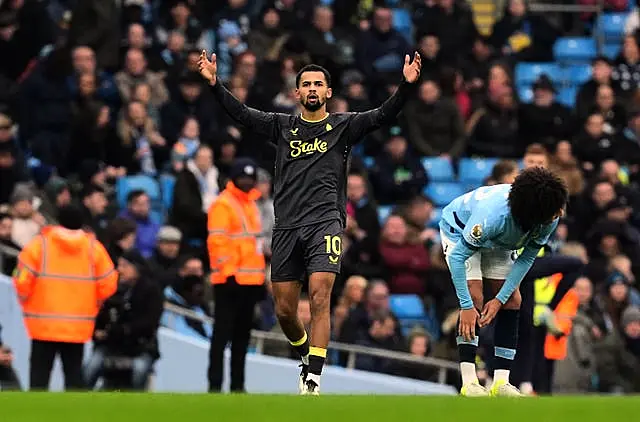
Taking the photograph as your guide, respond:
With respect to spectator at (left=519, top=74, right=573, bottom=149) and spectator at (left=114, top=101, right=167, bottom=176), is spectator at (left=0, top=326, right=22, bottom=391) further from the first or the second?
spectator at (left=519, top=74, right=573, bottom=149)

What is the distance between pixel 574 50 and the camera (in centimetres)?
2669

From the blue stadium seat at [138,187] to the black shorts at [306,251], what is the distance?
714 centimetres

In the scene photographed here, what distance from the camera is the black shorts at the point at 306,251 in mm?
13016

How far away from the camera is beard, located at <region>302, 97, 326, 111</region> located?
13297mm

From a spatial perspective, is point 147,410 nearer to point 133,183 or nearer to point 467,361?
point 467,361

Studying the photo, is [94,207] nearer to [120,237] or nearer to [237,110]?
[120,237]

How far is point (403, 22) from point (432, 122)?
3253 millimetres

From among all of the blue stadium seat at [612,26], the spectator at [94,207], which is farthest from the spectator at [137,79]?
the blue stadium seat at [612,26]

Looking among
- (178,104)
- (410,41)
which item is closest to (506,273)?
(178,104)

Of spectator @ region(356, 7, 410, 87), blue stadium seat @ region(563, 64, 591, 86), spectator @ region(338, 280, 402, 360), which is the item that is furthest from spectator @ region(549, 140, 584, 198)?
blue stadium seat @ region(563, 64, 591, 86)

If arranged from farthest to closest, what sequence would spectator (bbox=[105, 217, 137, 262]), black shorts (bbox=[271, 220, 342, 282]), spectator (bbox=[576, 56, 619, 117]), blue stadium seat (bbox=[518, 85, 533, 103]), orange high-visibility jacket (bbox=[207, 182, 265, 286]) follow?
blue stadium seat (bbox=[518, 85, 533, 103]), spectator (bbox=[576, 56, 619, 117]), spectator (bbox=[105, 217, 137, 262]), orange high-visibility jacket (bbox=[207, 182, 265, 286]), black shorts (bbox=[271, 220, 342, 282])

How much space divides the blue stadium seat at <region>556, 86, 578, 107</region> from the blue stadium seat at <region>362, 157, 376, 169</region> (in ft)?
13.4

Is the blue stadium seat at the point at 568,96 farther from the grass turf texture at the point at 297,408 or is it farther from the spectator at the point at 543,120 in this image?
the grass turf texture at the point at 297,408

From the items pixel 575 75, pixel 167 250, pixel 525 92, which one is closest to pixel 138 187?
pixel 167 250
